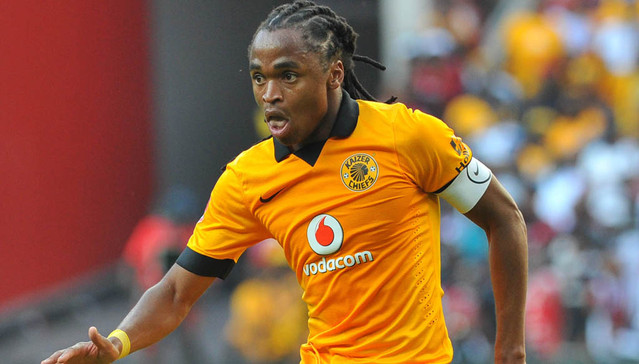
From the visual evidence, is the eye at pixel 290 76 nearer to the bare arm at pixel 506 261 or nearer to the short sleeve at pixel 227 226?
the short sleeve at pixel 227 226

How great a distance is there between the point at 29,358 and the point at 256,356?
2.94m

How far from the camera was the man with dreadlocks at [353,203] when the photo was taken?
3734 mm

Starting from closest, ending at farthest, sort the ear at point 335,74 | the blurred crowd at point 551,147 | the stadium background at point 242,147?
the ear at point 335,74, the blurred crowd at point 551,147, the stadium background at point 242,147

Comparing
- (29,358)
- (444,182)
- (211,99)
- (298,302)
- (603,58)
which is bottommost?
(29,358)

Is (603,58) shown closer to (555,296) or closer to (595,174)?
(595,174)

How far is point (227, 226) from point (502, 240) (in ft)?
3.31

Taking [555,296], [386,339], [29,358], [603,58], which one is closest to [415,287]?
[386,339]

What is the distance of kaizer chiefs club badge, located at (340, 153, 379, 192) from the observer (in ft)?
12.4

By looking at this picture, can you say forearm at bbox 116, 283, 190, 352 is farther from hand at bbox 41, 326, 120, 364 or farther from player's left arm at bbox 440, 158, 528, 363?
player's left arm at bbox 440, 158, 528, 363

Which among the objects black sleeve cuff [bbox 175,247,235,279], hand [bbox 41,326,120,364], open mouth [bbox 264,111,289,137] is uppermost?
open mouth [bbox 264,111,289,137]

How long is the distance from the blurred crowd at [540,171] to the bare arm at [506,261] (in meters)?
4.86

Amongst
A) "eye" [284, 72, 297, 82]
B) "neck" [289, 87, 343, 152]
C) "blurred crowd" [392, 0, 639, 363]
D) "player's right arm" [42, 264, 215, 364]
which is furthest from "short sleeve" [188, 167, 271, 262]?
"blurred crowd" [392, 0, 639, 363]

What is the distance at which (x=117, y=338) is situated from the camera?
3930 millimetres

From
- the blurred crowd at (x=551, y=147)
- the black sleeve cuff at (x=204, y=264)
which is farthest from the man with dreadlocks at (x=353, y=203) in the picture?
the blurred crowd at (x=551, y=147)
